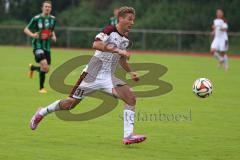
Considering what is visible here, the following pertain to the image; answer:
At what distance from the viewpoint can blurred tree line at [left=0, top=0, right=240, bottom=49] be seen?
164ft

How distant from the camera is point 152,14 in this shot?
52656mm

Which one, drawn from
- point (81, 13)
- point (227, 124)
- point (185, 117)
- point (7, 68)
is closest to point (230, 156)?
point (227, 124)

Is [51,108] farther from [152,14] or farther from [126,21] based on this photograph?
[152,14]

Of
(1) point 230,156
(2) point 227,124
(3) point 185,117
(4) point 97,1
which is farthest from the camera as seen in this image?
(4) point 97,1

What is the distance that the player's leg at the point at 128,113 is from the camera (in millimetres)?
10302

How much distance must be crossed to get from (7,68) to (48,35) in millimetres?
9314

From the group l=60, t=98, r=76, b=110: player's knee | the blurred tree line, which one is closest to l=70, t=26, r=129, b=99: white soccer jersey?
l=60, t=98, r=76, b=110: player's knee

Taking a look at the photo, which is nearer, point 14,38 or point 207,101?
point 207,101

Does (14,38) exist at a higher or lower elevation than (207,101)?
lower

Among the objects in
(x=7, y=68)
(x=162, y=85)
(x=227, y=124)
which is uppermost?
(x=227, y=124)

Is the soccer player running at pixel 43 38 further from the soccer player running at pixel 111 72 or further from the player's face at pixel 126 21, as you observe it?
the player's face at pixel 126 21

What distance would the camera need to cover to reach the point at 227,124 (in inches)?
522

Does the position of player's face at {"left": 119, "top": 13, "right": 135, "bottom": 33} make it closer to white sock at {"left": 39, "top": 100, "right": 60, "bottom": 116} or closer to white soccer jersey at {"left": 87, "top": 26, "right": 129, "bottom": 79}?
white soccer jersey at {"left": 87, "top": 26, "right": 129, "bottom": 79}

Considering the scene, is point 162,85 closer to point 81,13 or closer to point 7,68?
point 7,68
